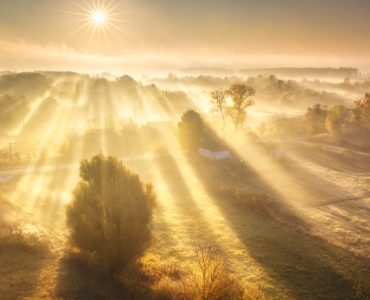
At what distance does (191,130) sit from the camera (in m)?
53.7

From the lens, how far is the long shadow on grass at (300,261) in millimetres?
20594

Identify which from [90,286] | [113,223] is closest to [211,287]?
[90,286]

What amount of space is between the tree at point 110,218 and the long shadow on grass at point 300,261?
29.2 ft

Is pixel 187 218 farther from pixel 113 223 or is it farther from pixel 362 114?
pixel 362 114

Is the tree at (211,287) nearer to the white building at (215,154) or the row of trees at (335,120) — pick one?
the white building at (215,154)

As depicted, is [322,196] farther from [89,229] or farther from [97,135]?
[97,135]

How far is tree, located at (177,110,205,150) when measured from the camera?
53.1m

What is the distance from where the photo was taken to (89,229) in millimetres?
18812

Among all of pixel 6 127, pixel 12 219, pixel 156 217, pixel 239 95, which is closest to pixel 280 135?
pixel 239 95

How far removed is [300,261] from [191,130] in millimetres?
32457

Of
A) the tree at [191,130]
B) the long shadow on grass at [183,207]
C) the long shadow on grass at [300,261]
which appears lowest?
the long shadow on grass at [300,261]

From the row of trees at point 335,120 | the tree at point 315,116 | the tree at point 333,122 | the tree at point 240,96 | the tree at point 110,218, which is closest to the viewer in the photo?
the tree at point 110,218

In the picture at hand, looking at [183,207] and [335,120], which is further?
[335,120]

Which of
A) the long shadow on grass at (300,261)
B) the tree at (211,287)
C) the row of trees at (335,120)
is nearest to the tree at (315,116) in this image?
the row of trees at (335,120)
